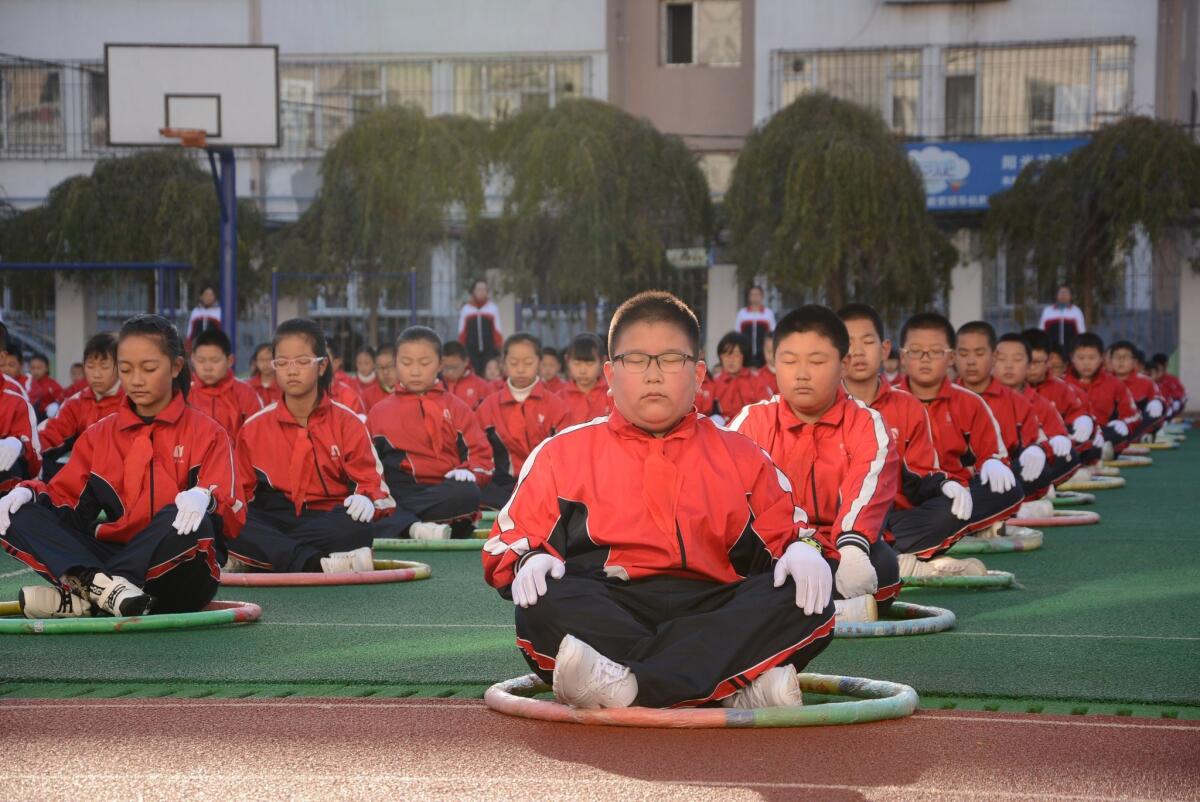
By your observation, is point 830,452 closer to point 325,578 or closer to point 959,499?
point 959,499

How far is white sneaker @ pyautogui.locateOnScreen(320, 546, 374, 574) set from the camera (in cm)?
860

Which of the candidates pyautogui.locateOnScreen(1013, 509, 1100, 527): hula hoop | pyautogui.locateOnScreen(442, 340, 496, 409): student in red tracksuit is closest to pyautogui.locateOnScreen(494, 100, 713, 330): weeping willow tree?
pyautogui.locateOnScreen(442, 340, 496, 409): student in red tracksuit

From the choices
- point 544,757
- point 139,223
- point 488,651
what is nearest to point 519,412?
point 488,651

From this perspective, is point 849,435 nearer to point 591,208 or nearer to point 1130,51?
point 591,208

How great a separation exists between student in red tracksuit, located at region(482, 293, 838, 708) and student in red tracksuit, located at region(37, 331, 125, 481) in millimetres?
6853

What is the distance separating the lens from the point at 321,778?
3.99m

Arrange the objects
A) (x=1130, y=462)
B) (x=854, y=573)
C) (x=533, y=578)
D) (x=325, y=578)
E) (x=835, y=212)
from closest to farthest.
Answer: (x=533, y=578)
(x=854, y=573)
(x=325, y=578)
(x=1130, y=462)
(x=835, y=212)

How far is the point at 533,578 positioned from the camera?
460 centimetres

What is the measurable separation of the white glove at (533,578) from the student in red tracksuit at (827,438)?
167 centimetres

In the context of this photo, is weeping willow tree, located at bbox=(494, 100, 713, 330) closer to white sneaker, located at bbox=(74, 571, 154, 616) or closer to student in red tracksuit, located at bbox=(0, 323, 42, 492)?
student in red tracksuit, located at bbox=(0, 323, 42, 492)

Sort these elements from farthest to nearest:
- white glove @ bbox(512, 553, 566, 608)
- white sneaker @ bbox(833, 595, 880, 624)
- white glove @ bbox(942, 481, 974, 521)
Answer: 1. white glove @ bbox(942, 481, 974, 521)
2. white sneaker @ bbox(833, 595, 880, 624)
3. white glove @ bbox(512, 553, 566, 608)

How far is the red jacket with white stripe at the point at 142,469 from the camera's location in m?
7.01

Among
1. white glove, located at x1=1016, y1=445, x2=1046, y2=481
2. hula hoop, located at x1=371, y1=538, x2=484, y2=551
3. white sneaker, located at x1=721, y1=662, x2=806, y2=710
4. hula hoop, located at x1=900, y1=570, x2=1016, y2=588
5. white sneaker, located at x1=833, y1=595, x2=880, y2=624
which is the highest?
white glove, located at x1=1016, y1=445, x2=1046, y2=481

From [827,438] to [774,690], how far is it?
1911 millimetres
